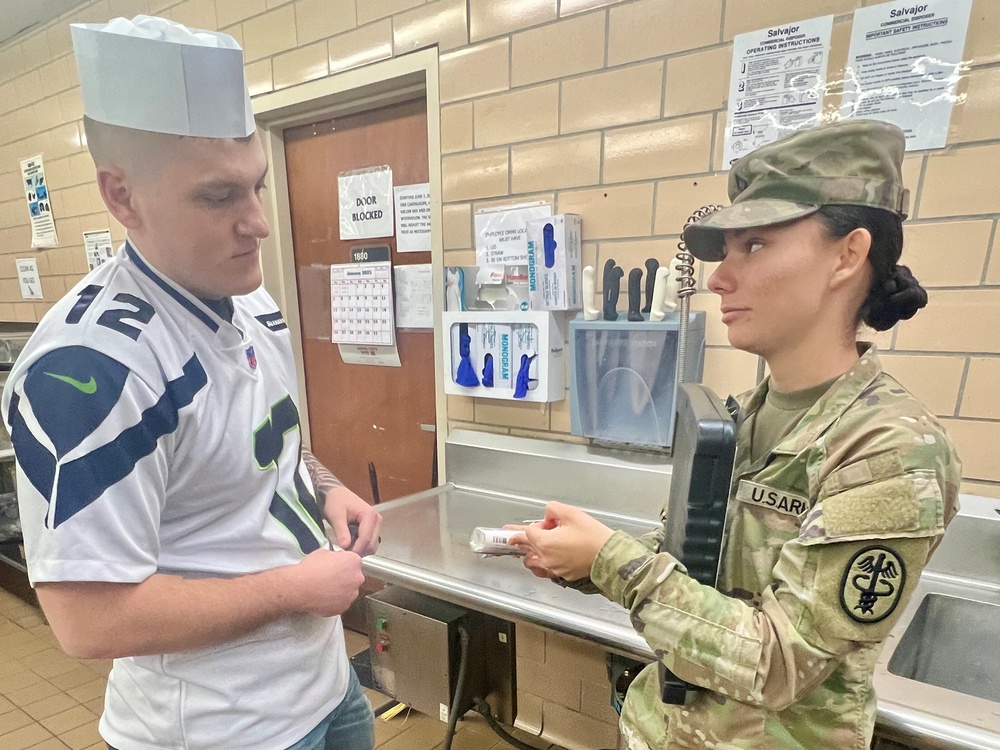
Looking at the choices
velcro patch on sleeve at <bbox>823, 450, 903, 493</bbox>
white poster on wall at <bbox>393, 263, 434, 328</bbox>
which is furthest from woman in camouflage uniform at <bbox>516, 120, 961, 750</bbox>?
white poster on wall at <bbox>393, 263, 434, 328</bbox>

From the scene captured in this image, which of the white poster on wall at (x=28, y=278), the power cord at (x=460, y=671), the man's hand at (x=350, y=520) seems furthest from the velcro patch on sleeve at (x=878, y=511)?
the white poster on wall at (x=28, y=278)

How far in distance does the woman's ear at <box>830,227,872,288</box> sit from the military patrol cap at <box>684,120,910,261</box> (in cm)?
4

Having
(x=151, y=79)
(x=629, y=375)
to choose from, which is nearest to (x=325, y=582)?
(x=151, y=79)

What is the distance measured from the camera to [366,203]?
203cm

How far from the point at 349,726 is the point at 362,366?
1.44 m

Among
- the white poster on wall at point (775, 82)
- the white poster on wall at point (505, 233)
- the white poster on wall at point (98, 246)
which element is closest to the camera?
the white poster on wall at point (775, 82)

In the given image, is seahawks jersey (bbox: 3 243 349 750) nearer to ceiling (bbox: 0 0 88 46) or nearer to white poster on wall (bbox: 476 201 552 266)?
white poster on wall (bbox: 476 201 552 266)

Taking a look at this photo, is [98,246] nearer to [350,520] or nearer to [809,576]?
[350,520]

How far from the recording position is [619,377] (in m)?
Answer: 1.41

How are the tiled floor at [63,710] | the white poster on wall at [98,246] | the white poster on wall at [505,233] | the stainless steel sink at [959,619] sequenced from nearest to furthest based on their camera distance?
the stainless steel sink at [959,619], the white poster on wall at [505,233], the tiled floor at [63,710], the white poster on wall at [98,246]

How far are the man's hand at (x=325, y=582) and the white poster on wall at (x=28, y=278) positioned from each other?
11.1 feet

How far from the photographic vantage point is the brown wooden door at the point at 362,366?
1.93 metres

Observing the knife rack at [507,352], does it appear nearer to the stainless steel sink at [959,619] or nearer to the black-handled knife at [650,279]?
the black-handled knife at [650,279]

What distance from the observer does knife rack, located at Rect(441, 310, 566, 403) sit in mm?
1511
